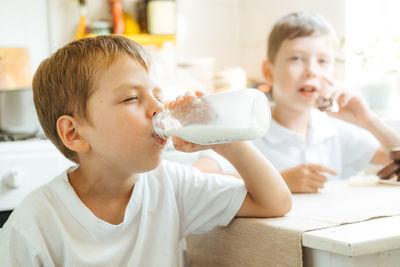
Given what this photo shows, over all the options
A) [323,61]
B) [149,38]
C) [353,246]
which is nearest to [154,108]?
[353,246]

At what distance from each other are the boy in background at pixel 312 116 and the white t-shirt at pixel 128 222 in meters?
0.51

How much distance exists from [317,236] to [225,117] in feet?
0.75

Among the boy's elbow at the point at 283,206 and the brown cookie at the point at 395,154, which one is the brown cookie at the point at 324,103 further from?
the boy's elbow at the point at 283,206

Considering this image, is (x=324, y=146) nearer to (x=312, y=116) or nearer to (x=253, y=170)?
(x=312, y=116)

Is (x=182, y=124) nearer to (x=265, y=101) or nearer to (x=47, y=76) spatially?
(x=265, y=101)

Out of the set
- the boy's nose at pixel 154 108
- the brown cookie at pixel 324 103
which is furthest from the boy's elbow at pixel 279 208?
the brown cookie at pixel 324 103

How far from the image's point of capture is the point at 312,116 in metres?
1.59

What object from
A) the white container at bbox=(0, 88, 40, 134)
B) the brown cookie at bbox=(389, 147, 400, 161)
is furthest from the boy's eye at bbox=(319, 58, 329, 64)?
the white container at bbox=(0, 88, 40, 134)

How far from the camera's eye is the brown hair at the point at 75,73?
0.90m

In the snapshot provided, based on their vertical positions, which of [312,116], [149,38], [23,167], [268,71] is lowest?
[23,167]

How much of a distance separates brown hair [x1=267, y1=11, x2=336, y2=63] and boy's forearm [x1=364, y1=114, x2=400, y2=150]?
0.33 meters

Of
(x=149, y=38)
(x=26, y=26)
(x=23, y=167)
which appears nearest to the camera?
(x=23, y=167)

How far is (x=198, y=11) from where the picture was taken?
2439 mm

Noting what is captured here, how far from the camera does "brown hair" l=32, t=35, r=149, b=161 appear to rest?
2.96ft
